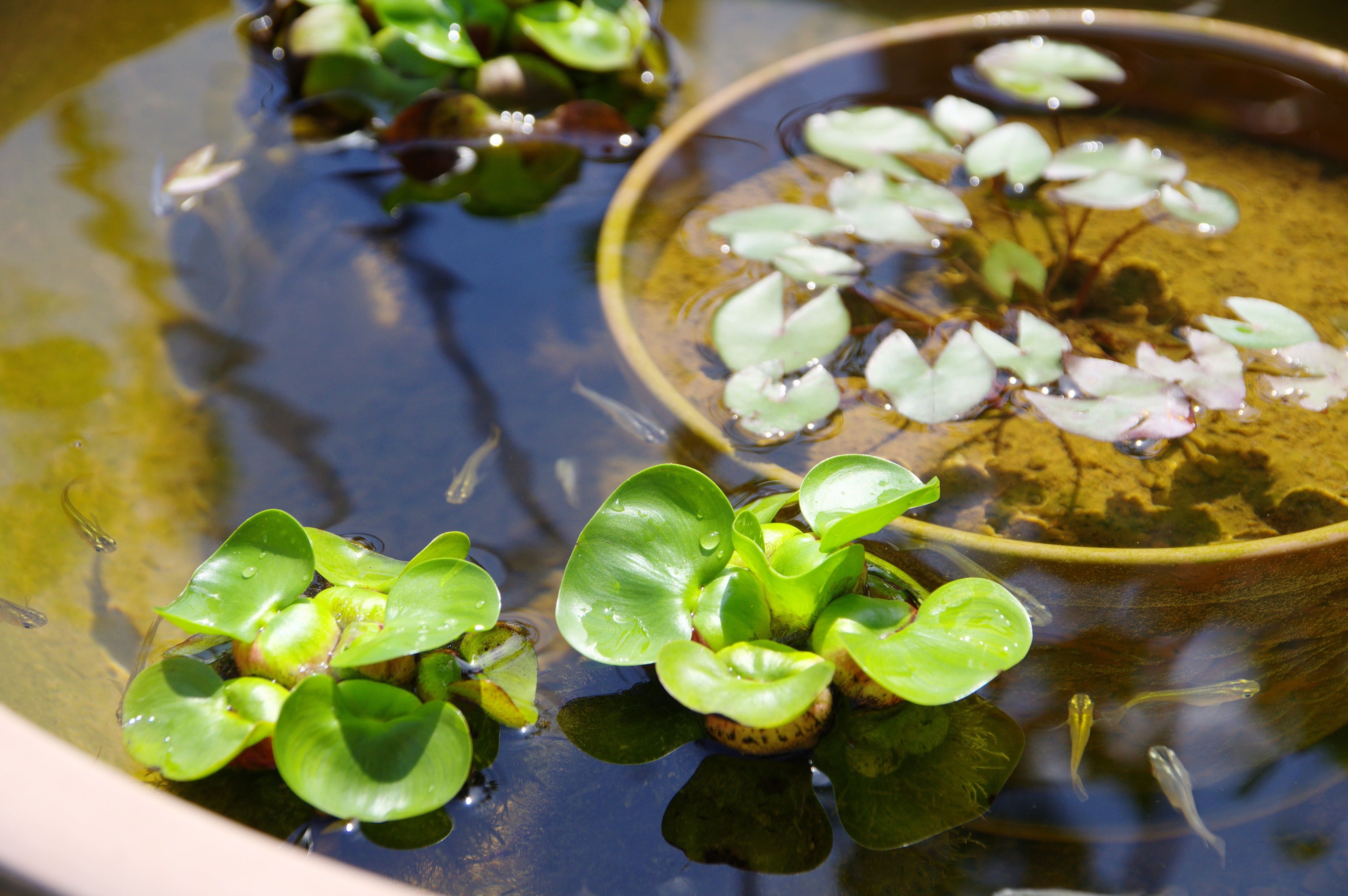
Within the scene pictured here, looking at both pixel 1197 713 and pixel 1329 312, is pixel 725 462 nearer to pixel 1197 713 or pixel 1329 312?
pixel 1197 713

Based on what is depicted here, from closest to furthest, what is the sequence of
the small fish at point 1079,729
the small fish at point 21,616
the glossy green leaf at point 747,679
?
1. the glossy green leaf at point 747,679
2. the small fish at point 1079,729
3. the small fish at point 21,616

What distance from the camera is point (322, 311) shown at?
1184 millimetres

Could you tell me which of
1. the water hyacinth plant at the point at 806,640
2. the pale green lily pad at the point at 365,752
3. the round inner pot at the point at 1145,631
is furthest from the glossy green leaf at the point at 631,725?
the round inner pot at the point at 1145,631

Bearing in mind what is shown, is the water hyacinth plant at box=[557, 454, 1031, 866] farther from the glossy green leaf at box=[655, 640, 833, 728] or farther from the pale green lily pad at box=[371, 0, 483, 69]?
the pale green lily pad at box=[371, 0, 483, 69]

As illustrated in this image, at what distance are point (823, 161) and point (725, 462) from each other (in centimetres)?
66

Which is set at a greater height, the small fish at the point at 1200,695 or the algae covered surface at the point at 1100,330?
the algae covered surface at the point at 1100,330

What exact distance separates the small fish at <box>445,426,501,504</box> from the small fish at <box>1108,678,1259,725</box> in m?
0.65

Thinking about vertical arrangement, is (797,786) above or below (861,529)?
below

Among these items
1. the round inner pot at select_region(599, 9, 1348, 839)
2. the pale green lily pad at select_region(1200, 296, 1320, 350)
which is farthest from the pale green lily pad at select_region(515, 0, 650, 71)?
the pale green lily pad at select_region(1200, 296, 1320, 350)

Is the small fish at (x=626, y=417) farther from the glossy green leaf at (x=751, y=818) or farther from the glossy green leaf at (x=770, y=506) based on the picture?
the glossy green leaf at (x=751, y=818)

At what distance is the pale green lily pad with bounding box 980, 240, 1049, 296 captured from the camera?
3.71 feet

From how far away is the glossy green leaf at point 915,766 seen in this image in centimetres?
69

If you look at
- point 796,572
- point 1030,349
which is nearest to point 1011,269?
point 1030,349

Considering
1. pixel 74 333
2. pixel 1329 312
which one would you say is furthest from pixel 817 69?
pixel 74 333
